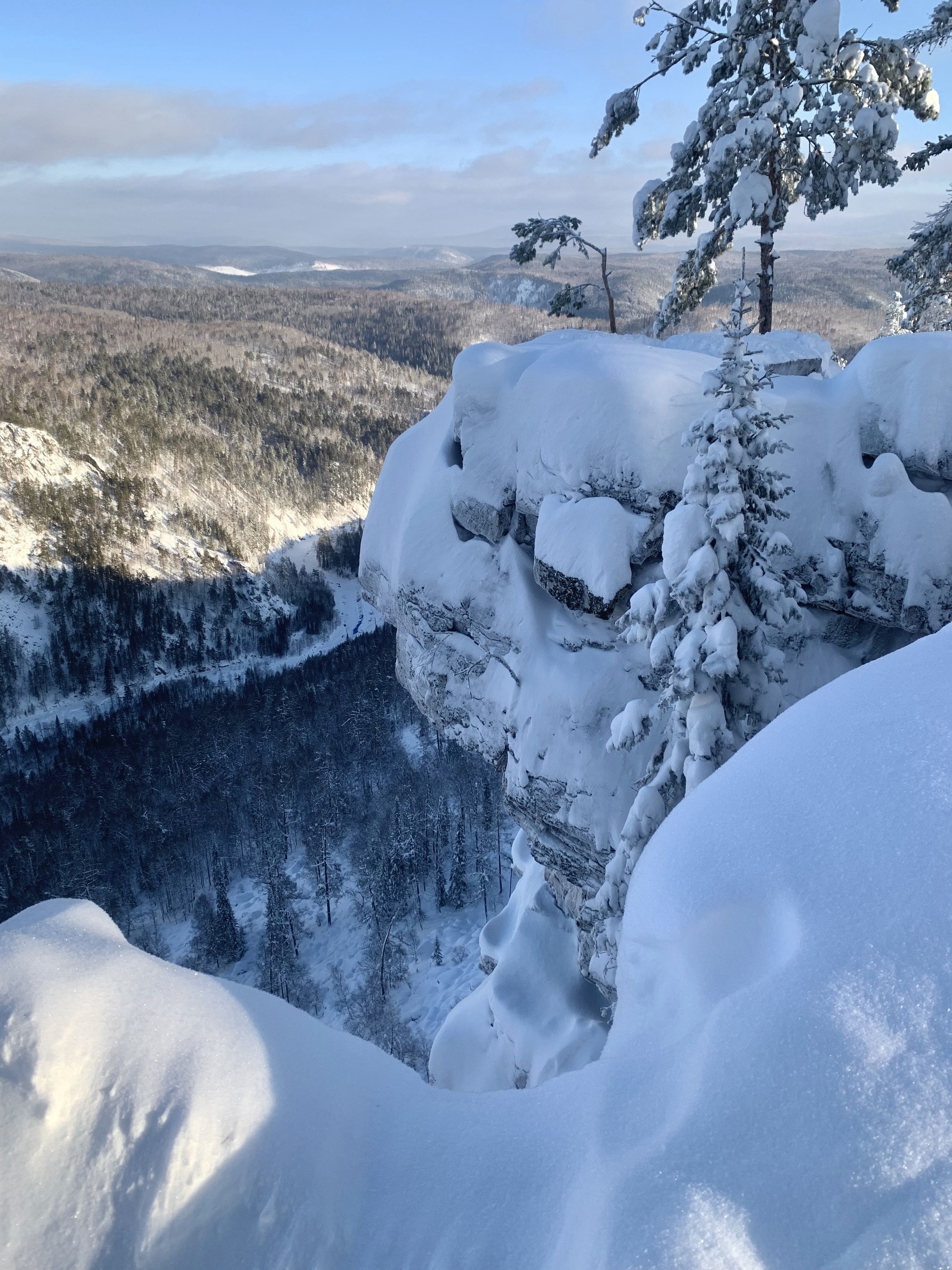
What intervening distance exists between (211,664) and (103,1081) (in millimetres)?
100753

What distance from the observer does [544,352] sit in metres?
14.7

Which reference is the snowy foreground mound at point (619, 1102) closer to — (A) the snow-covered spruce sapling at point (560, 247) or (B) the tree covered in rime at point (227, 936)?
(A) the snow-covered spruce sapling at point (560, 247)

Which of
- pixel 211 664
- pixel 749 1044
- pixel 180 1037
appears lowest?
pixel 211 664

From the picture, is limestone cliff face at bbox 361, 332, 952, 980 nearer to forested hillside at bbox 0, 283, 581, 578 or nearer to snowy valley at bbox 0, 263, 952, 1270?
snowy valley at bbox 0, 263, 952, 1270

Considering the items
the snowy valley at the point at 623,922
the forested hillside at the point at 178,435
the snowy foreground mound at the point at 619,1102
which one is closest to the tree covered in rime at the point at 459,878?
the snowy valley at the point at 623,922

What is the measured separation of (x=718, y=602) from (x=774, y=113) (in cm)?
1056

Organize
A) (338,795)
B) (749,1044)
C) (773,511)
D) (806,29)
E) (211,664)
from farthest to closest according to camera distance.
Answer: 1. (211,664)
2. (338,795)
3. (806,29)
4. (773,511)
5. (749,1044)

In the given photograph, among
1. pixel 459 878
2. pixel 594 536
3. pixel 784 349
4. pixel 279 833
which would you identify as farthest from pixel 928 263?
pixel 279 833

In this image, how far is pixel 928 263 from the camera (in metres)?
15.4

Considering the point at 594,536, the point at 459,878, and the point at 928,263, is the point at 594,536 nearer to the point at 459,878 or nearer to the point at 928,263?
the point at 928,263

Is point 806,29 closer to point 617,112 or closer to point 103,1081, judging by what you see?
point 617,112

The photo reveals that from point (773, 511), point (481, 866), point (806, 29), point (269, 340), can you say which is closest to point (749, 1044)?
point (773, 511)

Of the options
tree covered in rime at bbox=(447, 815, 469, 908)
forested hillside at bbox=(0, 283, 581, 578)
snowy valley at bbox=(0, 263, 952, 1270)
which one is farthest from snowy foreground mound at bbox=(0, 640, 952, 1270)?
forested hillside at bbox=(0, 283, 581, 578)

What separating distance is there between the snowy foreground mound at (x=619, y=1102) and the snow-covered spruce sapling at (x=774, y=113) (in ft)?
43.7
